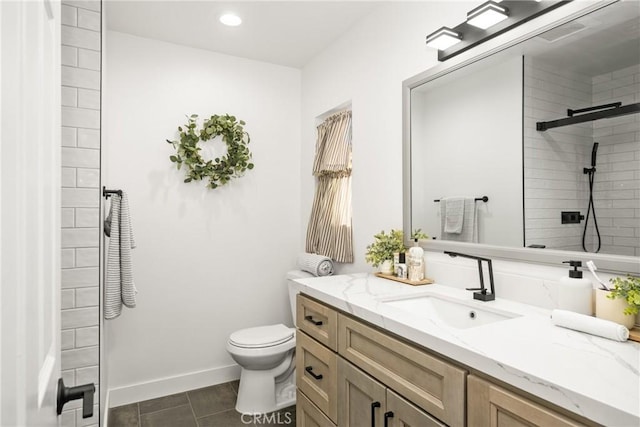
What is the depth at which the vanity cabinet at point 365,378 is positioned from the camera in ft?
3.58

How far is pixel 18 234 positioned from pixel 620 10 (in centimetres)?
167

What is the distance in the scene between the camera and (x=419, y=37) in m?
2.01

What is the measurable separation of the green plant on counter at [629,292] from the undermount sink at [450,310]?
0.98 feet

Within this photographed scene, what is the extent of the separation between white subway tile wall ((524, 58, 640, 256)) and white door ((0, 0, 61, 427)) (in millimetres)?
1506

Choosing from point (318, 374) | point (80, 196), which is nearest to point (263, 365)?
point (318, 374)

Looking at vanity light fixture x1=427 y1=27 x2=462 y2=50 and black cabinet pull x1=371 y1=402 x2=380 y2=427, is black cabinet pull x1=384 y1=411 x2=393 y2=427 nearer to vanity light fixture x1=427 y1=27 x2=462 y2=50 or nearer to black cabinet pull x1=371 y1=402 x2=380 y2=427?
black cabinet pull x1=371 y1=402 x2=380 y2=427

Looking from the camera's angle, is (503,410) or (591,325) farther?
(591,325)

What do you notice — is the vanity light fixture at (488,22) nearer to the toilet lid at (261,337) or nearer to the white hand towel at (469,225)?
the white hand towel at (469,225)

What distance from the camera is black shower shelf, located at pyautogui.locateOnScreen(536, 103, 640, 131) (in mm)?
1214

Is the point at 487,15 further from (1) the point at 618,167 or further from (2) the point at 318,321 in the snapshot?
(2) the point at 318,321

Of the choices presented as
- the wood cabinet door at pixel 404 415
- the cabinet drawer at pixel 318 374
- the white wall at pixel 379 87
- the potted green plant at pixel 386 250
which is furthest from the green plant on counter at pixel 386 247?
the wood cabinet door at pixel 404 415

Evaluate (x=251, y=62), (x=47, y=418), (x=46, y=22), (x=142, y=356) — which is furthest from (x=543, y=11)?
(x=142, y=356)

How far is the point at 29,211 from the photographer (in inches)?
20.4

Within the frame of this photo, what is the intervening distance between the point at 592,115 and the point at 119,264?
86.0 inches
